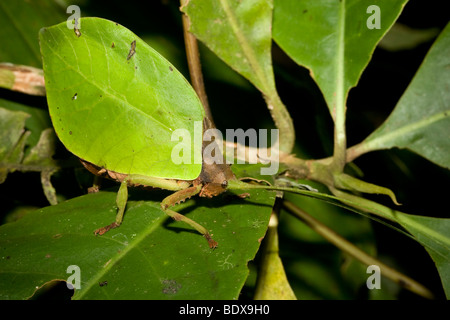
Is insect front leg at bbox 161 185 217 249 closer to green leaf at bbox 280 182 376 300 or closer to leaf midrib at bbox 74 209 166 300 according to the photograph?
leaf midrib at bbox 74 209 166 300

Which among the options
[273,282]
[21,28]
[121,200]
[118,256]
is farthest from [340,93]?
[21,28]

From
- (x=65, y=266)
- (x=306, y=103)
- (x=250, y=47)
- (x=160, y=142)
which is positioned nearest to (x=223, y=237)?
(x=160, y=142)

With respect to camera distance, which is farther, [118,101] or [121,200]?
[121,200]

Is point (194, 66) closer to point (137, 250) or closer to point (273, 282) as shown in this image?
point (137, 250)

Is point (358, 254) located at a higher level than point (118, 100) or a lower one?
lower

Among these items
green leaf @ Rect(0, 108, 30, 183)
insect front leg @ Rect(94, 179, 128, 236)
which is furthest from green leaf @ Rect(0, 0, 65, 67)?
insect front leg @ Rect(94, 179, 128, 236)

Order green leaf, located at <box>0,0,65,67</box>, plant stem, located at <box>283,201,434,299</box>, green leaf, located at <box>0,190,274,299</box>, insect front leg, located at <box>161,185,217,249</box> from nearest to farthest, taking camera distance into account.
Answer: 1. green leaf, located at <box>0,190,274,299</box>
2. insect front leg, located at <box>161,185,217,249</box>
3. plant stem, located at <box>283,201,434,299</box>
4. green leaf, located at <box>0,0,65,67</box>

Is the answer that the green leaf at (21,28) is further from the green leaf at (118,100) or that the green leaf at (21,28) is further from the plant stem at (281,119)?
the plant stem at (281,119)
